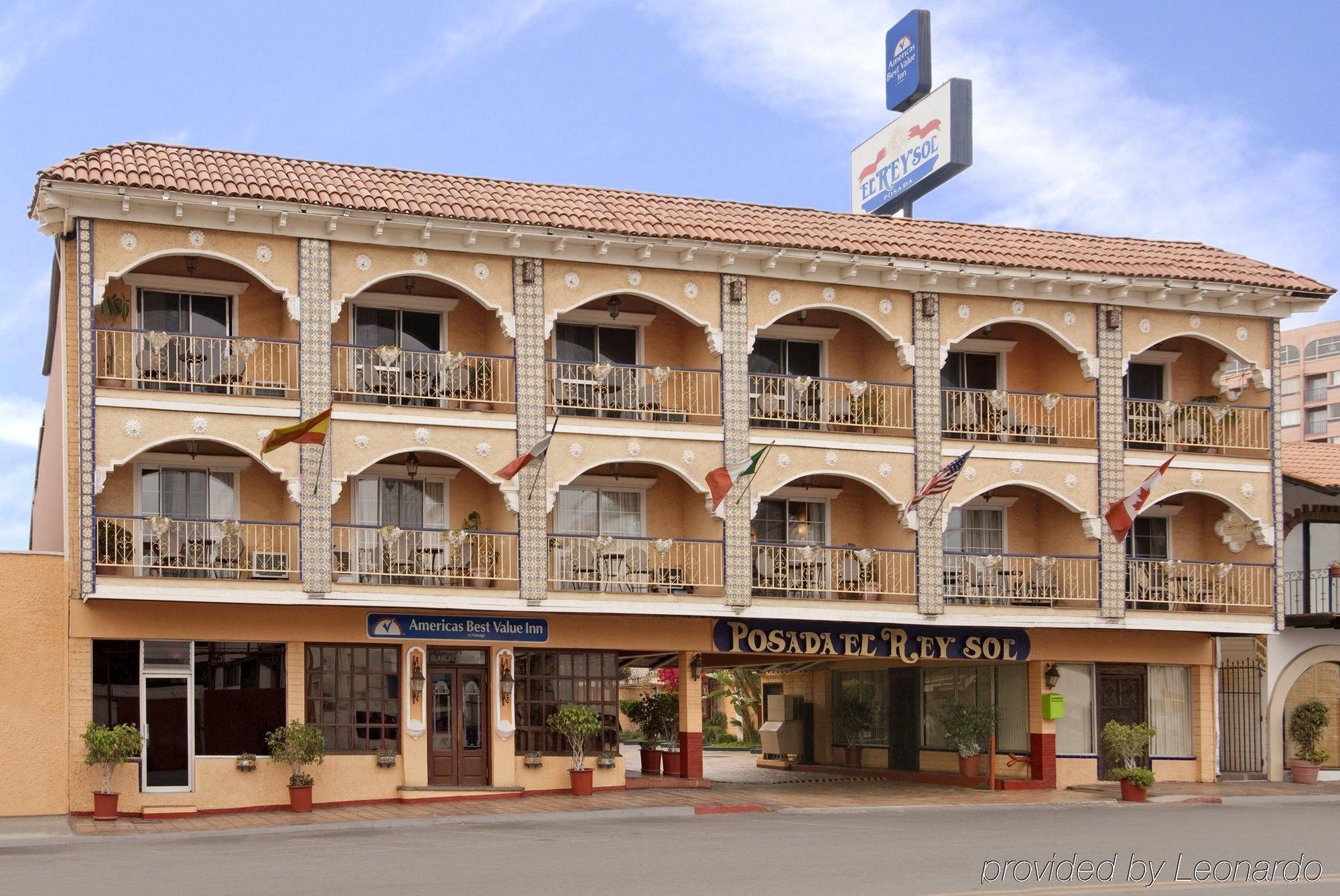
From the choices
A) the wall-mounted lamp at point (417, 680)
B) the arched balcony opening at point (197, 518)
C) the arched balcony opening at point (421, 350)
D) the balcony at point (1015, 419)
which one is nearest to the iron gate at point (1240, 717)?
the balcony at point (1015, 419)

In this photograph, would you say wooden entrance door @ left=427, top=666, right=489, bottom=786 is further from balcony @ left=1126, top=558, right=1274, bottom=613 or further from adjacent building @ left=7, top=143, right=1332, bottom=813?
balcony @ left=1126, top=558, right=1274, bottom=613

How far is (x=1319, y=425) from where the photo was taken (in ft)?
296

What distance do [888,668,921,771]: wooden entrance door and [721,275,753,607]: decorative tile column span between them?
7.47 meters

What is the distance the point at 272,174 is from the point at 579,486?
299 inches

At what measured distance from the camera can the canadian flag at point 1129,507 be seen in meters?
28.6

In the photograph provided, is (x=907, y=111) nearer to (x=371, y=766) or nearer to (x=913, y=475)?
(x=913, y=475)

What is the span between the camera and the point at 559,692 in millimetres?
28906

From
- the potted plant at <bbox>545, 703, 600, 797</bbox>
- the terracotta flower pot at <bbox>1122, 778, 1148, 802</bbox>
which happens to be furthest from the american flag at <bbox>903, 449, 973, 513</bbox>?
the potted plant at <bbox>545, 703, 600, 797</bbox>

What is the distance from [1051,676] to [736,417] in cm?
823

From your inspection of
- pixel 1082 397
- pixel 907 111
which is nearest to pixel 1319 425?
pixel 907 111

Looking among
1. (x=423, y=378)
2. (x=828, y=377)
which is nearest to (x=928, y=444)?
(x=828, y=377)

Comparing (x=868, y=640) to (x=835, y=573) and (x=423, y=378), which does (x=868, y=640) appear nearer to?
(x=835, y=573)

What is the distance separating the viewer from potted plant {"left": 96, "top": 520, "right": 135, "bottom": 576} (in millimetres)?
25266

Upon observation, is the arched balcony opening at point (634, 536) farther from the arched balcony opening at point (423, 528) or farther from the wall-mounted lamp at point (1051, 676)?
the wall-mounted lamp at point (1051, 676)
